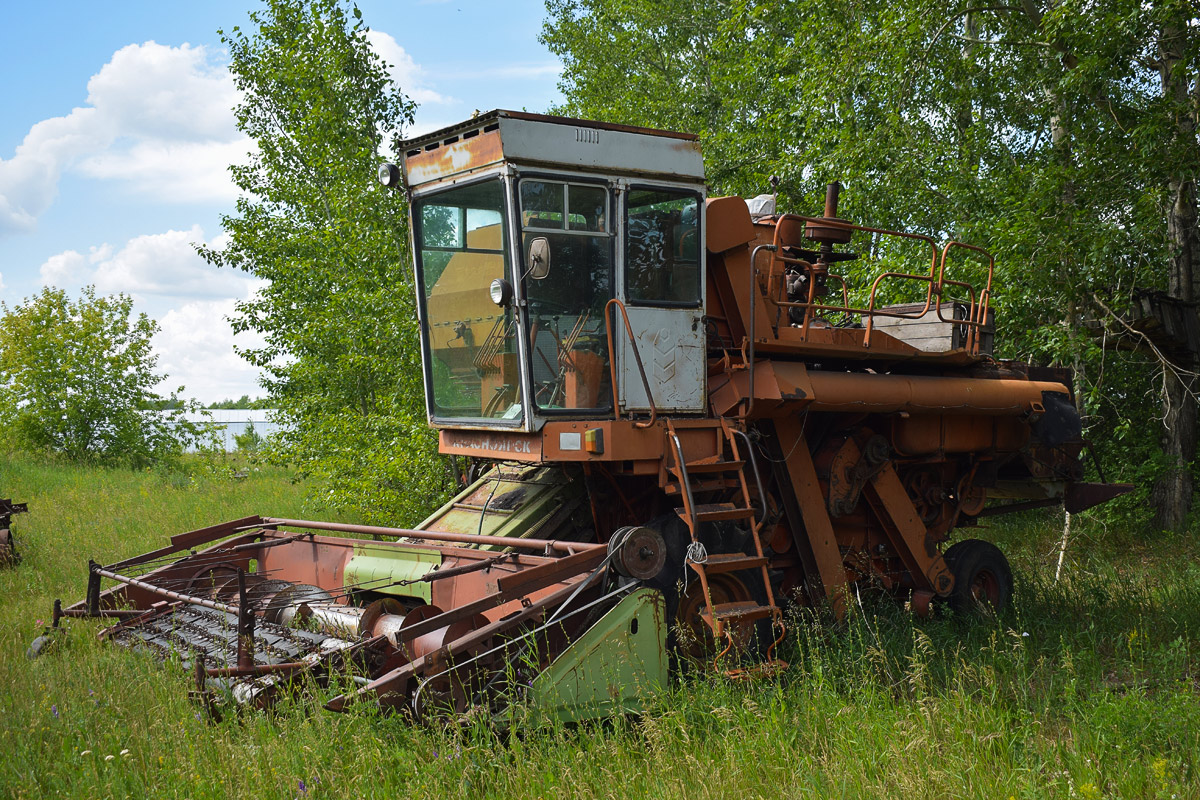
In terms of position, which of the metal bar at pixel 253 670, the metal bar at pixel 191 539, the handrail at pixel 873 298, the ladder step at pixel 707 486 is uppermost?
the handrail at pixel 873 298

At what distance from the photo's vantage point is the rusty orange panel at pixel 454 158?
19.6ft

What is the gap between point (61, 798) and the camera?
4066mm

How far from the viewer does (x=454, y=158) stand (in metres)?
6.33

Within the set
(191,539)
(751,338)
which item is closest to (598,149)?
(751,338)

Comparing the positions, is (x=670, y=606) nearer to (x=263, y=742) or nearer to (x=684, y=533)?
(x=684, y=533)

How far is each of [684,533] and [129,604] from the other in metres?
3.76

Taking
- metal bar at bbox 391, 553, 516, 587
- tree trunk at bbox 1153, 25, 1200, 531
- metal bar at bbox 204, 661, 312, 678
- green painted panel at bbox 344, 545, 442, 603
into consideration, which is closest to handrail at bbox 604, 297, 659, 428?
metal bar at bbox 391, 553, 516, 587

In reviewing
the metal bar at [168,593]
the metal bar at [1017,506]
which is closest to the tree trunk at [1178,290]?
the metal bar at [1017,506]

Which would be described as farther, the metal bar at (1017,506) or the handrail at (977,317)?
the metal bar at (1017,506)

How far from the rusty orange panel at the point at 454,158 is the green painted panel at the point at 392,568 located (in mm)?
2518

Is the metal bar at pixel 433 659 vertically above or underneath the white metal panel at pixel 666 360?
underneath

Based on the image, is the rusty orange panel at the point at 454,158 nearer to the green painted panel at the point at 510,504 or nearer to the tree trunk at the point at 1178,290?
the green painted panel at the point at 510,504

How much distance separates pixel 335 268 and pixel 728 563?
28.4ft

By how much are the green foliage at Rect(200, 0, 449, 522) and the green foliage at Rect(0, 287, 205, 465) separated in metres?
10.1
